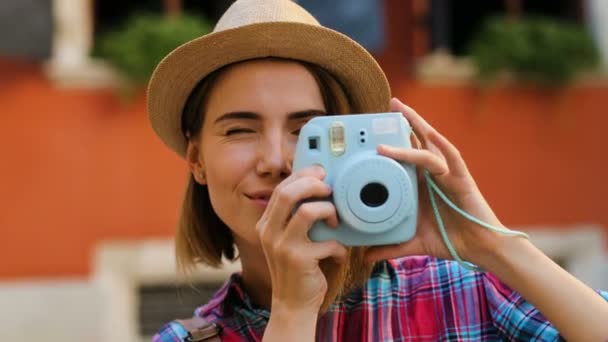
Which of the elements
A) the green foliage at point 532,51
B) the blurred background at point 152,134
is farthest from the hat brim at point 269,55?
the green foliage at point 532,51

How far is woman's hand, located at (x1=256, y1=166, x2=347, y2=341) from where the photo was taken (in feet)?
4.66

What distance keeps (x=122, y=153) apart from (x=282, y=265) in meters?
3.98

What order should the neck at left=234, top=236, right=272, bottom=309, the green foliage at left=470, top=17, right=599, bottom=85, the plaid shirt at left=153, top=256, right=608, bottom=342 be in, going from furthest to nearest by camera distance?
the green foliage at left=470, top=17, right=599, bottom=85, the neck at left=234, top=236, right=272, bottom=309, the plaid shirt at left=153, top=256, right=608, bottom=342

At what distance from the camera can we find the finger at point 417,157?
1.45m

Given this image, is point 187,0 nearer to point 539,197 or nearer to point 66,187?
point 66,187

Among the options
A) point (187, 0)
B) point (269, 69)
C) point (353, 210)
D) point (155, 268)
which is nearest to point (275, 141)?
point (269, 69)

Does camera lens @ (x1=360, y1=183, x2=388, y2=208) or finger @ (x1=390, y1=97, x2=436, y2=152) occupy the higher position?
finger @ (x1=390, y1=97, x2=436, y2=152)

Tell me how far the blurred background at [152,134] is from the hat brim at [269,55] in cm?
315

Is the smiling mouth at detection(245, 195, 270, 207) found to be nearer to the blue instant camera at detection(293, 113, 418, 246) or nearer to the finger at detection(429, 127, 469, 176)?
the blue instant camera at detection(293, 113, 418, 246)

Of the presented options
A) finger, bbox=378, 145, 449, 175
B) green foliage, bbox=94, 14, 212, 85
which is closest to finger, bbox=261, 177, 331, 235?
finger, bbox=378, 145, 449, 175

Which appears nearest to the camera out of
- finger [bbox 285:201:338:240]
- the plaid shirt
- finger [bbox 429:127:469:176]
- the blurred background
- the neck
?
finger [bbox 285:201:338:240]

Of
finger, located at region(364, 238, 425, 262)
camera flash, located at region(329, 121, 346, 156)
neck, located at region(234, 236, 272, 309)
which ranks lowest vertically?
neck, located at region(234, 236, 272, 309)

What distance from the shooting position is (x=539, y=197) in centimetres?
577

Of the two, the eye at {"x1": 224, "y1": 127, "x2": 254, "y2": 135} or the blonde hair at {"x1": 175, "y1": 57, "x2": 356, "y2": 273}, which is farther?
the blonde hair at {"x1": 175, "y1": 57, "x2": 356, "y2": 273}
